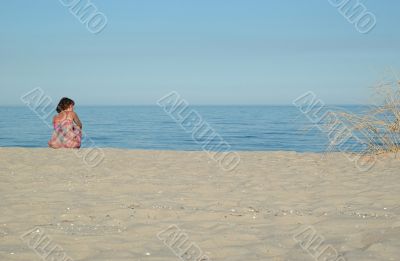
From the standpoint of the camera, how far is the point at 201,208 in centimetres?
504

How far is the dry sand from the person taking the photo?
3656 mm

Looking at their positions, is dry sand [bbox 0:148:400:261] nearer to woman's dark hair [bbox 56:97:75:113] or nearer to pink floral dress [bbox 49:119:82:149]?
pink floral dress [bbox 49:119:82:149]

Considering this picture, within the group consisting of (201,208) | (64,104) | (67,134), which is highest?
(64,104)

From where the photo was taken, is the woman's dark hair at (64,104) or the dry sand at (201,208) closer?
the dry sand at (201,208)

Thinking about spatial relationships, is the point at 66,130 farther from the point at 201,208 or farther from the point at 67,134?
the point at 201,208

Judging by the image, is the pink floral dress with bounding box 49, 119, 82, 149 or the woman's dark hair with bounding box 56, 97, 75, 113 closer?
the pink floral dress with bounding box 49, 119, 82, 149

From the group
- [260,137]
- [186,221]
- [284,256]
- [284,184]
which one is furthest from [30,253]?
[260,137]

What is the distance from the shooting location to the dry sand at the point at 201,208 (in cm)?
366

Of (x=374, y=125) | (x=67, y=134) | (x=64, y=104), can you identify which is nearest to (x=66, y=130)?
(x=67, y=134)

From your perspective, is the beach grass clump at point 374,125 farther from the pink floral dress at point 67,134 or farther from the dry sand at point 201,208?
the pink floral dress at point 67,134

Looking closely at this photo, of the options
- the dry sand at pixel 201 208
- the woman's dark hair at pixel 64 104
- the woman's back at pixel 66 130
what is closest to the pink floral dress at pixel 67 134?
the woman's back at pixel 66 130

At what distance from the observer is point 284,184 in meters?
6.53

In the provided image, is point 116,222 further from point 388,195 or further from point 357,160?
point 357,160

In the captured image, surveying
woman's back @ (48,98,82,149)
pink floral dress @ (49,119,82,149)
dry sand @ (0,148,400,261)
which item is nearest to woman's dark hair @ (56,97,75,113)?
woman's back @ (48,98,82,149)
